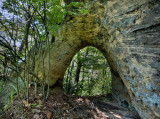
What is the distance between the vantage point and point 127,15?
258cm

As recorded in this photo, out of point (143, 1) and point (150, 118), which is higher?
point (143, 1)

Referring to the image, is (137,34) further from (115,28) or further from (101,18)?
(101,18)

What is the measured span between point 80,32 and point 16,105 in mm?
3592

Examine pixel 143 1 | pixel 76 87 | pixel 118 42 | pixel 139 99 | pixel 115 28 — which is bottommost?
pixel 76 87

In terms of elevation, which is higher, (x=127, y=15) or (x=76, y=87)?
(x=127, y=15)

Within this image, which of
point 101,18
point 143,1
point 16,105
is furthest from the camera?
point 101,18

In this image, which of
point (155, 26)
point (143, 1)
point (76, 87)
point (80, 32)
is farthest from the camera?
point (76, 87)

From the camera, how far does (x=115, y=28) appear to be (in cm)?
291

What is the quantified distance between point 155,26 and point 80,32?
9.51 ft

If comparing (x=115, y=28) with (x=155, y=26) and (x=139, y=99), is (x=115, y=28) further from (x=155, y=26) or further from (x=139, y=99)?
(x=139, y=99)

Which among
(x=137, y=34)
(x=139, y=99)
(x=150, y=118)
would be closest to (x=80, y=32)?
(x=137, y=34)

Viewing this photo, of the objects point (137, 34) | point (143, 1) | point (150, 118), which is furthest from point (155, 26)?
point (150, 118)

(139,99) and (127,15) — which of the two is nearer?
(139,99)

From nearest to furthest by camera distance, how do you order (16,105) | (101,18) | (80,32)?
(16,105) < (101,18) < (80,32)
